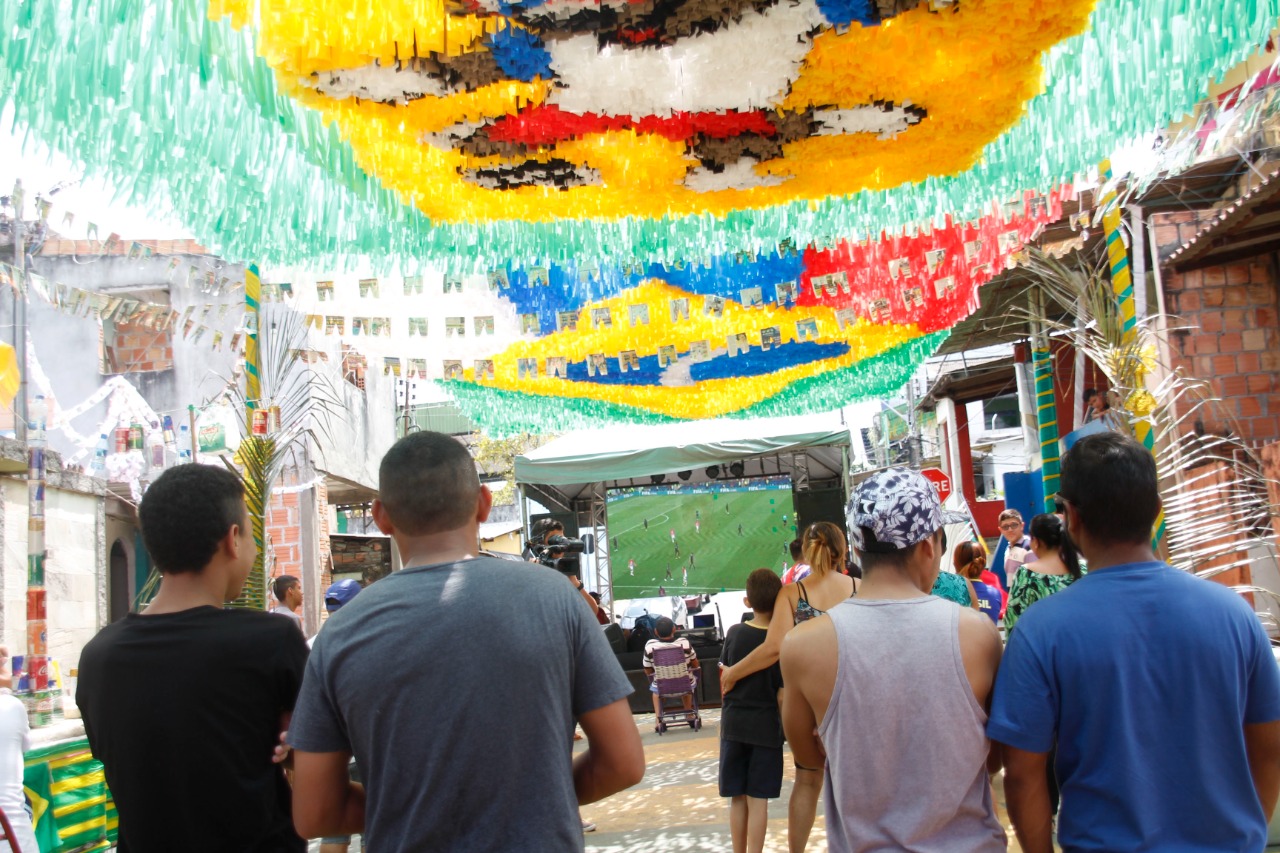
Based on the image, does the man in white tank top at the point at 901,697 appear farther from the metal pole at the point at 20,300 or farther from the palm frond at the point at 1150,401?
the metal pole at the point at 20,300

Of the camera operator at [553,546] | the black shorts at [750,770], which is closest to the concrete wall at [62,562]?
the camera operator at [553,546]

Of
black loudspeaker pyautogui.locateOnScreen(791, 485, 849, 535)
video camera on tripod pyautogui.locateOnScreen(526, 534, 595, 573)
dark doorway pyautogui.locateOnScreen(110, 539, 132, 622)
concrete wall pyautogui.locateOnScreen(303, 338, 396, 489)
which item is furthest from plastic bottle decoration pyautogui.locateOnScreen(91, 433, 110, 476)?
black loudspeaker pyautogui.locateOnScreen(791, 485, 849, 535)

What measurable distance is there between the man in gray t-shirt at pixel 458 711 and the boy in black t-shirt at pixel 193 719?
261mm

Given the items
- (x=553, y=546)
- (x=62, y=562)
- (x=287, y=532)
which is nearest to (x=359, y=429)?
(x=287, y=532)

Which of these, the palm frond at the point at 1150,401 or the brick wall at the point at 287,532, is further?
the brick wall at the point at 287,532

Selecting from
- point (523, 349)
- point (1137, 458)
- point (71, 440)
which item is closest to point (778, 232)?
point (523, 349)

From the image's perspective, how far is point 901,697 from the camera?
81.5 inches

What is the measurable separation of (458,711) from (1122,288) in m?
4.75

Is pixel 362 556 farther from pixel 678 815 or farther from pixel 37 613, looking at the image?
pixel 678 815

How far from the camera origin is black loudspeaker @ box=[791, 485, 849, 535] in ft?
59.8

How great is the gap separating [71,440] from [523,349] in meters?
Answer: 8.52

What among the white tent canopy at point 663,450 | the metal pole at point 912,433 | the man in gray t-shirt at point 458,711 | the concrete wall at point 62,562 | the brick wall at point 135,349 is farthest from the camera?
the metal pole at point 912,433

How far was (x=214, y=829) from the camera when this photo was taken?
206 cm

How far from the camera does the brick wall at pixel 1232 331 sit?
7.32 meters
